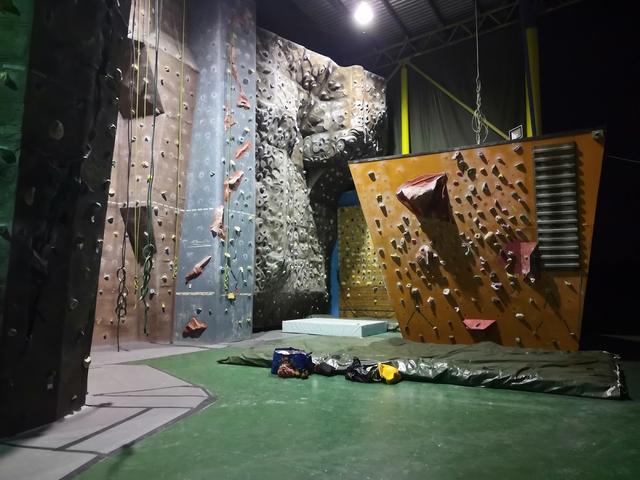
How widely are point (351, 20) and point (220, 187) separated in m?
5.12

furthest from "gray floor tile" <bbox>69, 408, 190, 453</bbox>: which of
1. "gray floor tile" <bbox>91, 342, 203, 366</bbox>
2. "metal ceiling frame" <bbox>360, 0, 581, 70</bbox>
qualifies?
"metal ceiling frame" <bbox>360, 0, 581, 70</bbox>

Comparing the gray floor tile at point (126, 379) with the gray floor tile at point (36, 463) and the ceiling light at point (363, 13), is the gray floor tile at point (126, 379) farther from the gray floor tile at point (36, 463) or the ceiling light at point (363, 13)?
the ceiling light at point (363, 13)

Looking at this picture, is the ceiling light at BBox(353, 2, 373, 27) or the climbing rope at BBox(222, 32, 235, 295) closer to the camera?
the climbing rope at BBox(222, 32, 235, 295)

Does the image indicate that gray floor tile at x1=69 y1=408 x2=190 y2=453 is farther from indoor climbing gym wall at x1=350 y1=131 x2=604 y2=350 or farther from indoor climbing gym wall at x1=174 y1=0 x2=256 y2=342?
indoor climbing gym wall at x1=174 y1=0 x2=256 y2=342

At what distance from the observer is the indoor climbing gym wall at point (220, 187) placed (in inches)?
212

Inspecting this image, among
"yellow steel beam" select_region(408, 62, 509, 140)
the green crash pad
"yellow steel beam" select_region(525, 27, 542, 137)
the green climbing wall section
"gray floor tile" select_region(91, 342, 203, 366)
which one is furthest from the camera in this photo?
"yellow steel beam" select_region(408, 62, 509, 140)

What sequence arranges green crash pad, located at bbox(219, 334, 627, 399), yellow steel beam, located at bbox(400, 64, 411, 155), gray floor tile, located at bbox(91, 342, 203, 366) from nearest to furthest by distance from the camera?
green crash pad, located at bbox(219, 334, 627, 399) → gray floor tile, located at bbox(91, 342, 203, 366) → yellow steel beam, located at bbox(400, 64, 411, 155)

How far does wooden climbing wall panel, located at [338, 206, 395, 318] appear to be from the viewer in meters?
8.29

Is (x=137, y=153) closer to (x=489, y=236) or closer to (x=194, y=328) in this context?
(x=194, y=328)

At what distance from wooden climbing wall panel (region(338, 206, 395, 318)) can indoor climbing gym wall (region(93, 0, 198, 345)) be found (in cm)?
382

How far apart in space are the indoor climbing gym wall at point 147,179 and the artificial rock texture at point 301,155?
1.24 metres

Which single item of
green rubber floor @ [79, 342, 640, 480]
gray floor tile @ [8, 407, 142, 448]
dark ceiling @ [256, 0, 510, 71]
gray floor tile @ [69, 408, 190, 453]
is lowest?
green rubber floor @ [79, 342, 640, 480]

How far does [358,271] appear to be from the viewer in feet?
28.0

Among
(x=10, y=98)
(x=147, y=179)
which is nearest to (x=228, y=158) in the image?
(x=147, y=179)
